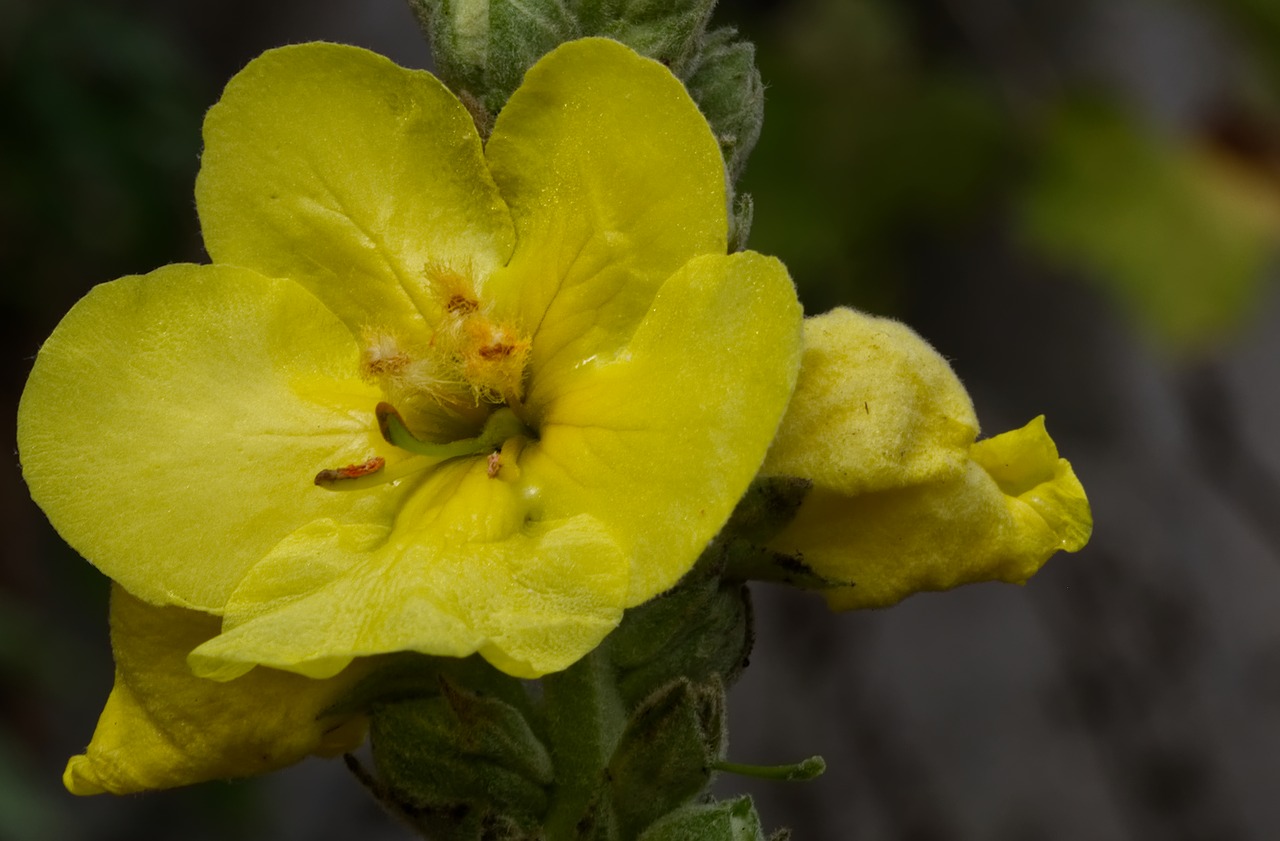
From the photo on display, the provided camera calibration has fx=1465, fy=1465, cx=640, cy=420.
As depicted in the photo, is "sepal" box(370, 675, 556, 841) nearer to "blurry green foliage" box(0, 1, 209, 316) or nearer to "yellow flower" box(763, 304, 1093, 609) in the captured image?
"yellow flower" box(763, 304, 1093, 609)

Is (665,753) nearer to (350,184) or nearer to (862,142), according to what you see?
(350,184)

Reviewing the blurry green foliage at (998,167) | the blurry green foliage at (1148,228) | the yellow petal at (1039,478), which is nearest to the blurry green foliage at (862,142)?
the blurry green foliage at (998,167)

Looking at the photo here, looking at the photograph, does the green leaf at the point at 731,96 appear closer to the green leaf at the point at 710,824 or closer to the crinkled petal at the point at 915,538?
the crinkled petal at the point at 915,538

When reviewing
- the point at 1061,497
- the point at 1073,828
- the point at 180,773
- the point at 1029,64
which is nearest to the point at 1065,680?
the point at 1073,828

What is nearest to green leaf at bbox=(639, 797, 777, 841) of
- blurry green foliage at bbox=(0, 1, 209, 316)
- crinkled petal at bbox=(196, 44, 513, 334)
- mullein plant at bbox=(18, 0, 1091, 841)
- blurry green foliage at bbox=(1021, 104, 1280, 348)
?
mullein plant at bbox=(18, 0, 1091, 841)

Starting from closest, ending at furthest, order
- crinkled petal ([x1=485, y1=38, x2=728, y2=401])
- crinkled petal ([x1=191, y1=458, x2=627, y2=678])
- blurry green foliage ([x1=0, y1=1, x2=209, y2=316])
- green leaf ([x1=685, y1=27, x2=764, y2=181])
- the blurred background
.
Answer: crinkled petal ([x1=191, y1=458, x2=627, y2=678]) → crinkled petal ([x1=485, y1=38, x2=728, y2=401]) → green leaf ([x1=685, y1=27, x2=764, y2=181]) → blurry green foliage ([x1=0, y1=1, x2=209, y2=316]) → the blurred background

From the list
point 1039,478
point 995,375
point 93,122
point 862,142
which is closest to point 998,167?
point 862,142

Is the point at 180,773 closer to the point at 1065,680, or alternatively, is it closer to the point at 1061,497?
the point at 1061,497
